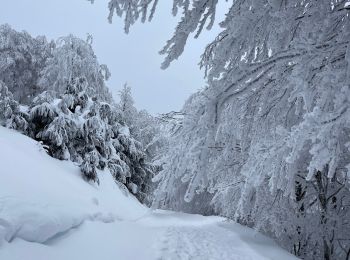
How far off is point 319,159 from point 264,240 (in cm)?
755

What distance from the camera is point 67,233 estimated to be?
20.3 ft

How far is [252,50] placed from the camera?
3.49 metres

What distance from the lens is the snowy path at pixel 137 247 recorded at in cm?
483

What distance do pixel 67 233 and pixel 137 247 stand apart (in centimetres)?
144

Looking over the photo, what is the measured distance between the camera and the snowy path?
4.83 metres

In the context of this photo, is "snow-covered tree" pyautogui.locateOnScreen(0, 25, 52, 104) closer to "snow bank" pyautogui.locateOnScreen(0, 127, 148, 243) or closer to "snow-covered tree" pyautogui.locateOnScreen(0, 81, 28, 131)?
"snow-covered tree" pyautogui.locateOnScreen(0, 81, 28, 131)

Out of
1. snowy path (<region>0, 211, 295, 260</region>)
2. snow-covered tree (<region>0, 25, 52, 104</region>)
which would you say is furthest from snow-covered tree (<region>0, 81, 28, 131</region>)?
snow-covered tree (<region>0, 25, 52, 104</region>)

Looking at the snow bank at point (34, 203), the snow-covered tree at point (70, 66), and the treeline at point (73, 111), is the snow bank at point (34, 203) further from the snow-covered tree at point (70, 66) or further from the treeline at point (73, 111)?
the snow-covered tree at point (70, 66)

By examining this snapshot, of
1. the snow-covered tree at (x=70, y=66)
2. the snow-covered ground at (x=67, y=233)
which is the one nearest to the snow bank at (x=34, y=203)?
the snow-covered ground at (x=67, y=233)

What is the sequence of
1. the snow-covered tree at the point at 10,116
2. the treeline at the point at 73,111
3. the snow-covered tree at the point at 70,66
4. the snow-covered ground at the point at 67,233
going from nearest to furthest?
the snow-covered ground at the point at 67,233
the snow-covered tree at the point at 10,116
the treeline at the point at 73,111
the snow-covered tree at the point at 70,66

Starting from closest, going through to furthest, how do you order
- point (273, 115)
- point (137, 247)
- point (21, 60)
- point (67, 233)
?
point (273, 115), point (67, 233), point (137, 247), point (21, 60)

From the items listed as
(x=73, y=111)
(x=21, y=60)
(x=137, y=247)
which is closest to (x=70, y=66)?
(x=21, y=60)

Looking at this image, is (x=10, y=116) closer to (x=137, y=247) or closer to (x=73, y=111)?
(x=73, y=111)

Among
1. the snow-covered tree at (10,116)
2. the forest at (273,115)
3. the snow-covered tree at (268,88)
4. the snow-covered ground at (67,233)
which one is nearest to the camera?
the snow-covered tree at (268,88)
